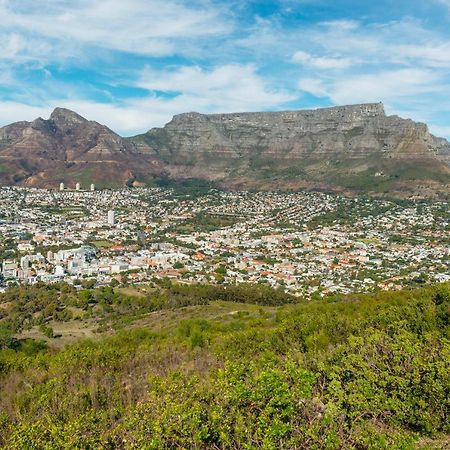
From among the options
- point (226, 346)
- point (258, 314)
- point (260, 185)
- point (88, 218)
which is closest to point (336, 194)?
point (260, 185)

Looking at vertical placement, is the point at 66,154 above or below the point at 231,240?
above

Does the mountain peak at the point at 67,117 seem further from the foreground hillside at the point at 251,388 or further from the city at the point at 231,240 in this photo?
the foreground hillside at the point at 251,388

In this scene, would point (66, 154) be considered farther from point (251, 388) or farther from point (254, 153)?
point (251, 388)

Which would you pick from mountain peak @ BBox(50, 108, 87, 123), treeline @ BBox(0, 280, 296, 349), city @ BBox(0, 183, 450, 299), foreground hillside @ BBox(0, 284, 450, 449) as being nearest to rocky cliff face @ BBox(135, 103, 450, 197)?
city @ BBox(0, 183, 450, 299)

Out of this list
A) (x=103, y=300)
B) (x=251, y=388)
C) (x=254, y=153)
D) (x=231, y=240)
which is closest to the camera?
(x=251, y=388)

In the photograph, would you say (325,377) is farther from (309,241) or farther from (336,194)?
(336,194)

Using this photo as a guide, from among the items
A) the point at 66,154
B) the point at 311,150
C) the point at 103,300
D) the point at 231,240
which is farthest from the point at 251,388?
the point at 66,154

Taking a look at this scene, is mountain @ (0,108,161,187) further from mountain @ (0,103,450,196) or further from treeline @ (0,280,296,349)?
treeline @ (0,280,296,349)

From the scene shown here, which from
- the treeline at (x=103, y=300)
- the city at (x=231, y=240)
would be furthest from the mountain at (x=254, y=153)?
the treeline at (x=103, y=300)
